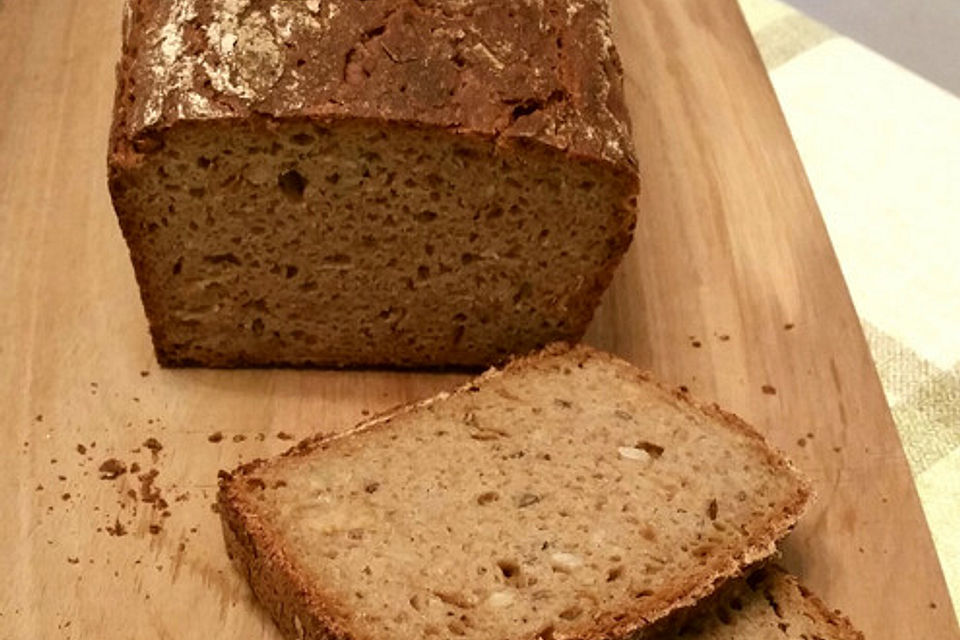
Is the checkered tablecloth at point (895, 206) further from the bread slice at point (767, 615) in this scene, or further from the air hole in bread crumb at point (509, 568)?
the air hole in bread crumb at point (509, 568)

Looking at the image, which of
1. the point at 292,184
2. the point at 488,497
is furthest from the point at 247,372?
the point at 488,497

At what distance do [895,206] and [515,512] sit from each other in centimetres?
173

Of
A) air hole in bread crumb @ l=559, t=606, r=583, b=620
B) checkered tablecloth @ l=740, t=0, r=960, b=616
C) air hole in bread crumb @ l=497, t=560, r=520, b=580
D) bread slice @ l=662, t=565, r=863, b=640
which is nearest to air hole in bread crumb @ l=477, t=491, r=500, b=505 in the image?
air hole in bread crumb @ l=497, t=560, r=520, b=580

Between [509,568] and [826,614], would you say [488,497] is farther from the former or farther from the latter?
[826,614]

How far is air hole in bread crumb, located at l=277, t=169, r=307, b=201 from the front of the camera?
2.50 meters

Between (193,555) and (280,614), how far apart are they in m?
0.25

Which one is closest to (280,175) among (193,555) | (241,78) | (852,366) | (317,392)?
(241,78)

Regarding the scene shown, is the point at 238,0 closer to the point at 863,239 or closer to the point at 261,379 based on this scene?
the point at 261,379

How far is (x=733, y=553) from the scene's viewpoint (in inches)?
92.7

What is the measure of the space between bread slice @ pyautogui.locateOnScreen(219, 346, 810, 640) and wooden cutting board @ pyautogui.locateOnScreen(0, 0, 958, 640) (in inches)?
7.7

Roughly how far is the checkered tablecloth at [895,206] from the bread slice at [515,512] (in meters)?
0.64

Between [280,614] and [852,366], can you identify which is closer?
[280,614]

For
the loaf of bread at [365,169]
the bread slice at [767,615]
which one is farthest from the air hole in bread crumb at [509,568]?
the loaf of bread at [365,169]

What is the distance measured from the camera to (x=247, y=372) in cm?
284
